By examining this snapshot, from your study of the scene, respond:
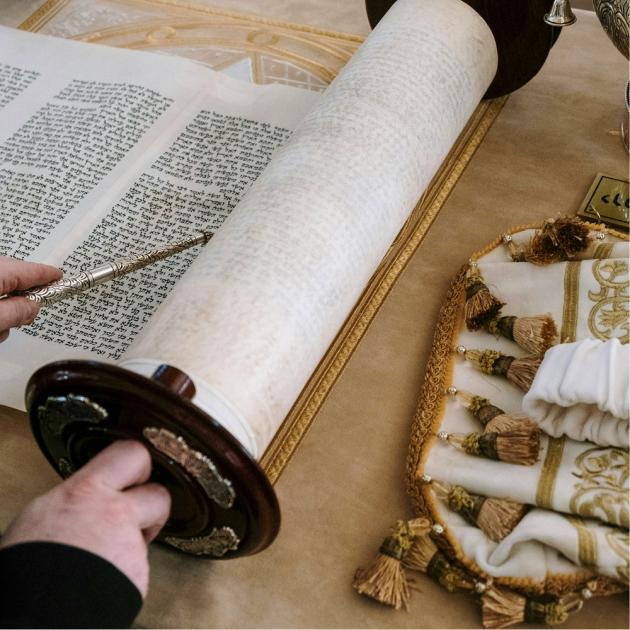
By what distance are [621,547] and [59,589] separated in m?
0.40

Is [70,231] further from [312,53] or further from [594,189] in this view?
[594,189]

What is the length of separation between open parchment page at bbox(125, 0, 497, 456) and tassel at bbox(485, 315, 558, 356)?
0.46ft

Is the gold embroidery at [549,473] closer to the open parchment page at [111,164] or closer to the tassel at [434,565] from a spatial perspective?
the tassel at [434,565]

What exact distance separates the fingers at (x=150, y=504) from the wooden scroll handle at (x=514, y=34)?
2.26ft

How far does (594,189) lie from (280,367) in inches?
20.1

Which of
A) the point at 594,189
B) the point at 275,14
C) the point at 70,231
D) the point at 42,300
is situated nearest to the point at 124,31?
the point at 275,14

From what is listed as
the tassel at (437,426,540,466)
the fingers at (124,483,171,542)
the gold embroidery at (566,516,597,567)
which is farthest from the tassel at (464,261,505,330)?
the fingers at (124,483,171,542)

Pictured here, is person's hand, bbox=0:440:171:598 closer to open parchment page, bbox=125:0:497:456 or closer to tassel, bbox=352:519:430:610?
open parchment page, bbox=125:0:497:456

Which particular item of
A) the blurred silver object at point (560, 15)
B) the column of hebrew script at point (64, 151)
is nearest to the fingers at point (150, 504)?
the column of hebrew script at point (64, 151)

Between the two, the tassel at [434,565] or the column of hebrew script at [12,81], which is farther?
the column of hebrew script at [12,81]

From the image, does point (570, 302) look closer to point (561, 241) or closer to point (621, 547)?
point (561, 241)

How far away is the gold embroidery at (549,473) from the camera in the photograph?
635 millimetres

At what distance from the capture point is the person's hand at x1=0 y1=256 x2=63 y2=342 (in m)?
0.74

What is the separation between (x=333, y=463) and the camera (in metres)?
0.74
